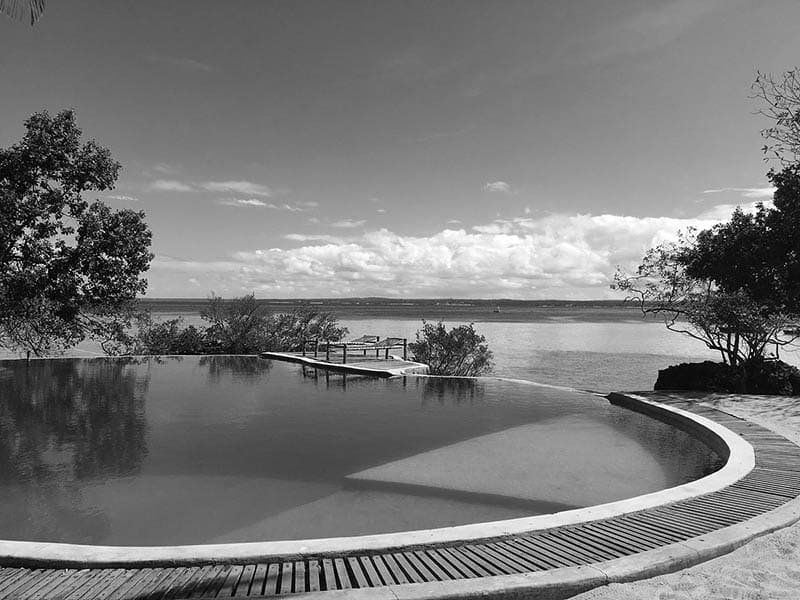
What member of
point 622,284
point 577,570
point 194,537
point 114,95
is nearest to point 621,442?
point 577,570

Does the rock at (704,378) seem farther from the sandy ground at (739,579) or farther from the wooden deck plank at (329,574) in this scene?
the wooden deck plank at (329,574)

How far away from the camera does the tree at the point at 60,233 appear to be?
11094mm

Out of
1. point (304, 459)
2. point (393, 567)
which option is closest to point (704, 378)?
point (304, 459)

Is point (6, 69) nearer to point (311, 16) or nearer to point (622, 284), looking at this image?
point (311, 16)

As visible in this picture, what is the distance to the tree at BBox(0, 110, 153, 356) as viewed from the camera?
11.1 meters

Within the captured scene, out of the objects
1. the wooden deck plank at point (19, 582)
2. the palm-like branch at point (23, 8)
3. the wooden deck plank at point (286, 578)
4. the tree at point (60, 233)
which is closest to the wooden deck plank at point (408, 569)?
the wooden deck plank at point (286, 578)

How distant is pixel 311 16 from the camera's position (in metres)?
12.6

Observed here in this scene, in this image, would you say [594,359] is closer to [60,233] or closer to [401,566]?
[60,233]

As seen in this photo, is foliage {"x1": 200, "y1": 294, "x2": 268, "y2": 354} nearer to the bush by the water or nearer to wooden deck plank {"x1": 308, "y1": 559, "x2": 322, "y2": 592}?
the bush by the water

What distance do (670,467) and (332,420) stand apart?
6042mm

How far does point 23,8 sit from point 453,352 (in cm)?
1451

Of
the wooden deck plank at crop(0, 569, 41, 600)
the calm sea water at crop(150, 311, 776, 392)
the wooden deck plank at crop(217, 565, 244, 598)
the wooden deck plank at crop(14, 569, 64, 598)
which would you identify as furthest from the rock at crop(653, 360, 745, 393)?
the wooden deck plank at crop(0, 569, 41, 600)

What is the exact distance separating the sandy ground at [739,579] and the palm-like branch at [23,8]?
8.16m

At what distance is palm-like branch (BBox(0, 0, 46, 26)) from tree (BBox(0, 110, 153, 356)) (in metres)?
5.75
